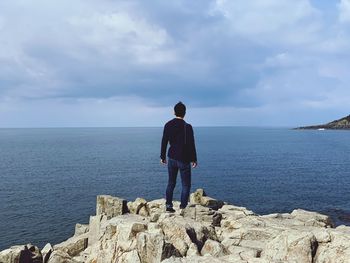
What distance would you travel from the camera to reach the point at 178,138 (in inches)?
755

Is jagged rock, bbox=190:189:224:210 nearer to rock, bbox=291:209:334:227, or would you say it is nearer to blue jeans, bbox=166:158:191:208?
rock, bbox=291:209:334:227

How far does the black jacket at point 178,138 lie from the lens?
1912 cm

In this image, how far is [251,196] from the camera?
238 feet

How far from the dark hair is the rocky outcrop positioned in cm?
494

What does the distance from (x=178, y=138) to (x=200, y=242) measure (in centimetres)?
514

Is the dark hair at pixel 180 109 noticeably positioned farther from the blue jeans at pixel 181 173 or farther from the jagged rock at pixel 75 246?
the jagged rock at pixel 75 246

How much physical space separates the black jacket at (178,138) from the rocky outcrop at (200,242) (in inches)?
117

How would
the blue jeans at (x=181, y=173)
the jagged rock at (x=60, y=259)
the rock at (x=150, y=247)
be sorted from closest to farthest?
the rock at (x=150, y=247), the blue jeans at (x=181, y=173), the jagged rock at (x=60, y=259)

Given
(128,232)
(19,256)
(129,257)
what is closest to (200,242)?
(129,257)

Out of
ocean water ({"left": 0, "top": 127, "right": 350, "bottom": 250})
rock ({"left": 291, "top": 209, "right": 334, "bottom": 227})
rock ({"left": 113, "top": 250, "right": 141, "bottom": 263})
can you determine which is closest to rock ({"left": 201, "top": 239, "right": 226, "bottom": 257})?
rock ({"left": 113, "top": 250, "right": 141, "bottom": 263})

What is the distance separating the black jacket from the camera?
19125 mm

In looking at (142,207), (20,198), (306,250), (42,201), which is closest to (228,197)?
(42,201)

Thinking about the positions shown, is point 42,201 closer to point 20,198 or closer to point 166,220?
point 20,198

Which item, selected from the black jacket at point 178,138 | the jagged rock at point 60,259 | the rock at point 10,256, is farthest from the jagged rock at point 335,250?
the rock at point 10,256
